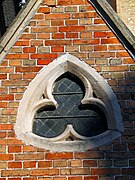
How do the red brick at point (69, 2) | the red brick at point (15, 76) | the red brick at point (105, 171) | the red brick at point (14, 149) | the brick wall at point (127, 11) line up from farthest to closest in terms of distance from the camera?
the brick wall at point (127, 11) < the red brick at point (69, 2) < the red brick at point (15, 76) < the red brick at point (14, 149) < the red brick at point (105, 171)

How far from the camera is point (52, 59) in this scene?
5.42m

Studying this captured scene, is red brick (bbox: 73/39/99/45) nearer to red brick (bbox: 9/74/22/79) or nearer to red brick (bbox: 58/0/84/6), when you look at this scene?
red brick (bbox: 58/0/84/6)

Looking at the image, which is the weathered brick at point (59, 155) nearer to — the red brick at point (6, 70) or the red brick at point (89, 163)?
the red brick at point (89, 163)

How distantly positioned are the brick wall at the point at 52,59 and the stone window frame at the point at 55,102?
6 cm

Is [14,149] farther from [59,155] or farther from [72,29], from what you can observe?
[72,29]

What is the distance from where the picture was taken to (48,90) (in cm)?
526

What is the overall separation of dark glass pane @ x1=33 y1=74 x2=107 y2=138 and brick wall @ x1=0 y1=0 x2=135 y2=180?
258 mm

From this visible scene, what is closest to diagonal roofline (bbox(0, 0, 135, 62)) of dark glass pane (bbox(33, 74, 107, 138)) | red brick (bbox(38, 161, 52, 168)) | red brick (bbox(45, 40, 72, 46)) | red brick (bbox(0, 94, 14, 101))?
red brick (bbox(45, 40, 72, 46))

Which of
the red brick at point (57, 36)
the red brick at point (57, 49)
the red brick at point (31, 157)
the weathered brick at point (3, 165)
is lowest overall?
the weathered brick at point (3, 165)

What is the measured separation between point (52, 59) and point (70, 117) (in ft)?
2.27

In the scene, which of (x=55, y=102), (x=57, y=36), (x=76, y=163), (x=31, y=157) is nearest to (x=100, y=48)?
(x=57, y=36)

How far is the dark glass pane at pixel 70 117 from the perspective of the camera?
5219 millimetres

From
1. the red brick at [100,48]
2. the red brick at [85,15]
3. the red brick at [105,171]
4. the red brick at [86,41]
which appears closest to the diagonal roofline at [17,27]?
the red brick at [85,15]

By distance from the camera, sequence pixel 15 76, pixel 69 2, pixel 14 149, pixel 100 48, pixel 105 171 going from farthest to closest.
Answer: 1. pixel 69 2
2. pixel 100 48
3. pixel 15 76
4. pixel 14 149
5. pixel 105 171
